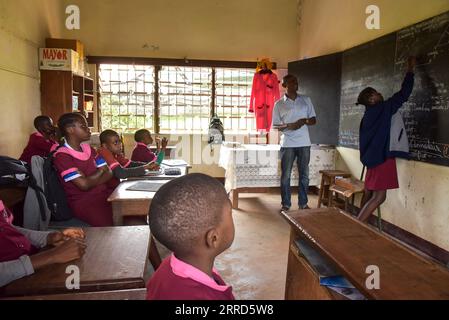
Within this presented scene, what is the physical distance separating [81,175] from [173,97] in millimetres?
4386

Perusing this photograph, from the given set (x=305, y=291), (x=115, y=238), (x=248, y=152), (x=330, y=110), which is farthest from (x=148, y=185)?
(x=330, y=110)

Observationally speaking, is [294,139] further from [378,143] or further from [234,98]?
[234,98]

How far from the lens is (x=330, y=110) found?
4957 millimetres

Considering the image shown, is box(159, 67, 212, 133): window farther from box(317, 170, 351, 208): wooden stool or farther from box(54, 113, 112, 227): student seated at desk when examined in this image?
box(54, 113, 112, 227): student seated at desk

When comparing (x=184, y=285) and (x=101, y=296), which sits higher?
(x=184, y=285)

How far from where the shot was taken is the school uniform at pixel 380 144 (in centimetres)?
316

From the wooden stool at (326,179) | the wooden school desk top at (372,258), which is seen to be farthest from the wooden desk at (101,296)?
the wooden stool at (326,179)

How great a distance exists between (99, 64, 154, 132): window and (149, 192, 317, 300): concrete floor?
2669 millimetres

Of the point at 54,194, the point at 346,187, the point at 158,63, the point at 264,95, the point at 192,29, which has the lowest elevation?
the point at 346,187

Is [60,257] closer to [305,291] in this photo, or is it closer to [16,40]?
[305,291]

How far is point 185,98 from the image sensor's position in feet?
20.9

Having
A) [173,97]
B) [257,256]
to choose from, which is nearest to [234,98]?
[173,97]

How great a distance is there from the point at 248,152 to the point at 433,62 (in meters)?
2.17

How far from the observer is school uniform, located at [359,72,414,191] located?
316 centimetres
